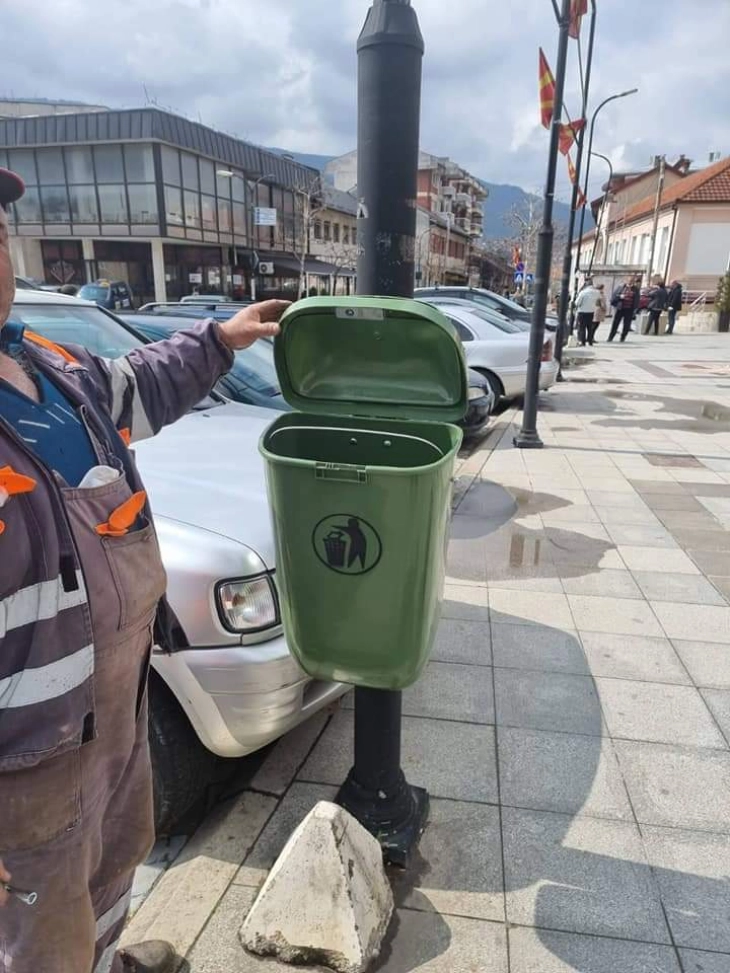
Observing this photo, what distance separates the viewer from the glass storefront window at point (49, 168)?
106 ft

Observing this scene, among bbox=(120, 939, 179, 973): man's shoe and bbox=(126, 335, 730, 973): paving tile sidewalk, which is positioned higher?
bbox=(120, 939, 179, 973): man's shoe

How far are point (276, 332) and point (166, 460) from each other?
3.56 feet

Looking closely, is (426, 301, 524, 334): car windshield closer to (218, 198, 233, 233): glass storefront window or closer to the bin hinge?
the bin hinge

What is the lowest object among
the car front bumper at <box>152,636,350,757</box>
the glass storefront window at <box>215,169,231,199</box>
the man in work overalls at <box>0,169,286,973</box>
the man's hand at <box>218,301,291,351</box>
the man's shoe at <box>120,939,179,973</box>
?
the man's shoe at <box>120,939,179,973</box>

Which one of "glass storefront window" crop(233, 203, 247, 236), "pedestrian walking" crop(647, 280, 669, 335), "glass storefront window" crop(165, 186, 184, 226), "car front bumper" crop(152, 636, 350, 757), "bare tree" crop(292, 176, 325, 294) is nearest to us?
"car front bumper" crop(152, 636, 350, 757)

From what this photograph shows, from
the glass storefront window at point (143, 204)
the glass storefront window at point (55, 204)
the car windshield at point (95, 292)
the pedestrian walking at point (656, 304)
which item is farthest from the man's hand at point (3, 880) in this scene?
the glass storefront window at point (55, 204)

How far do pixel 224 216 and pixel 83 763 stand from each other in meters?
38.6

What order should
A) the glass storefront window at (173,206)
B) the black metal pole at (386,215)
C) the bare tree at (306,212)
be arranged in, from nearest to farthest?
the black metal pole at (386,215) < the glass storefront window at (173,206) < the bare tree at (306,212)

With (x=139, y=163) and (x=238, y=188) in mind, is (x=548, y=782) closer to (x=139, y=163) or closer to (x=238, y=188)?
(x=139, y=163)

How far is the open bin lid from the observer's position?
72.7 inches

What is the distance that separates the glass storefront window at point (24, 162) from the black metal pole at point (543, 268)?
32.3 m

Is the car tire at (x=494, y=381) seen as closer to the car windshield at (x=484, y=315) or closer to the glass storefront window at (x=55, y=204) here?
the car windshield at (x=484, y=315)

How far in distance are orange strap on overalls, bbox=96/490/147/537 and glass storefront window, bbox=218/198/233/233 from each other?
124ft

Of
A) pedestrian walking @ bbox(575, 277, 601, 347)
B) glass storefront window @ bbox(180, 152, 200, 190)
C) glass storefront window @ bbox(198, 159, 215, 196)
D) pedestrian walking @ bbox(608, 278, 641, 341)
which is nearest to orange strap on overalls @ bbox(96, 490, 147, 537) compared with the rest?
pedestrian walking @ bbox(575, 277, 601, 347)
